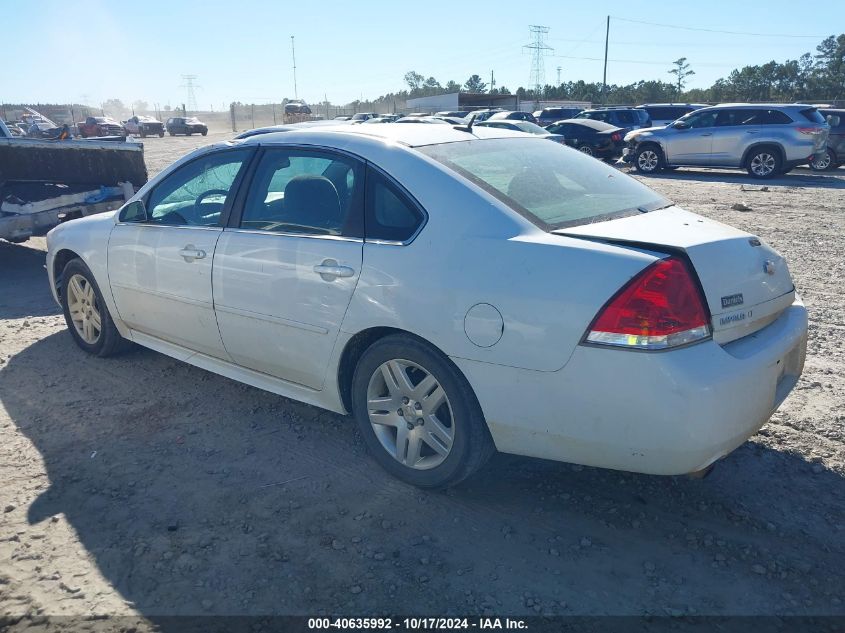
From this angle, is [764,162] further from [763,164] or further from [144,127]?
[144,127]

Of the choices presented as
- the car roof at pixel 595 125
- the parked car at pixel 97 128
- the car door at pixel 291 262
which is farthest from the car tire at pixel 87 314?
the parked car at pixel 97 128

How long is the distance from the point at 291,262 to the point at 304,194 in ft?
1.36

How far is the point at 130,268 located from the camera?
4578mm

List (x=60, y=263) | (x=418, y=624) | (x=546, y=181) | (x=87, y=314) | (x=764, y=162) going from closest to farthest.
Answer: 1. (x=418, y=624)
2. (x=546, y=181)
3. (x=87, y=314)
4. (x=60, y=263)
5. (x=764, y=162)

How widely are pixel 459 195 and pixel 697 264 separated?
1.04 m

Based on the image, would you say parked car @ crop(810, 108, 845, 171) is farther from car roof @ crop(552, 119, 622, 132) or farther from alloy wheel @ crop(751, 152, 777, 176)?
car roof @ crop(552, 119, 622, 132)

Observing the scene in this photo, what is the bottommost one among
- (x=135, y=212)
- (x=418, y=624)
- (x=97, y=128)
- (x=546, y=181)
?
(x=418, y=624)

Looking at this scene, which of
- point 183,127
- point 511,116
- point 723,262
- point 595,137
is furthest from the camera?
point 183,127

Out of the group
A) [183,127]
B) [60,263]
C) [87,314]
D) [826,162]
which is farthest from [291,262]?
[183,127]

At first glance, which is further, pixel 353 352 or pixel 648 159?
pixel 648 159

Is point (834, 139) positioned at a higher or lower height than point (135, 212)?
lower

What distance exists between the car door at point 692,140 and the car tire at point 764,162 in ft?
3.43

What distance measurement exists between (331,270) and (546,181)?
3.78 ft

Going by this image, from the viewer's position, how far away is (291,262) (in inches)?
140
